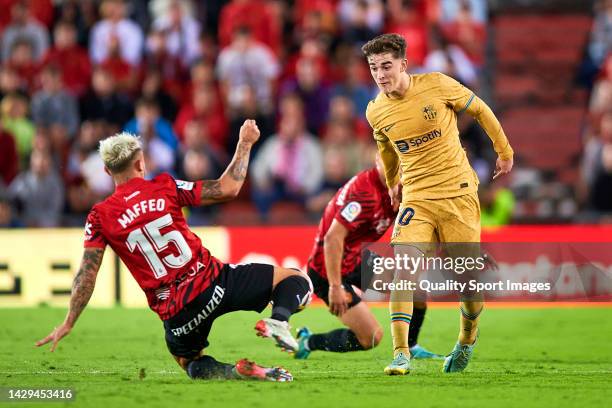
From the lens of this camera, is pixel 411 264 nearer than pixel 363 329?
Yes

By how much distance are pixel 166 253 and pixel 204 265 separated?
1.06ft

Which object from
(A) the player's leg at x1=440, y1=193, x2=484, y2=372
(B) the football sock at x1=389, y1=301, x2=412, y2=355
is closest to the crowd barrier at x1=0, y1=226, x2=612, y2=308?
(A) the player's leg at x1=440, y1=193, x2=484, y2=372

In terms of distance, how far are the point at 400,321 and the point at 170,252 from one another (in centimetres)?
177

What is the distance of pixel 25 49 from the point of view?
18656 millimetres

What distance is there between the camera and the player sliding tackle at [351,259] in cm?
955

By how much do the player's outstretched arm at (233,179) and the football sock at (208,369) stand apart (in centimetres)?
122

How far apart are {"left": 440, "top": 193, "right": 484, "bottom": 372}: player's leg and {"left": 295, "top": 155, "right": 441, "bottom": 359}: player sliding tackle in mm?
829

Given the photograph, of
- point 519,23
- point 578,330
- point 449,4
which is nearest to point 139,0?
point 449,4

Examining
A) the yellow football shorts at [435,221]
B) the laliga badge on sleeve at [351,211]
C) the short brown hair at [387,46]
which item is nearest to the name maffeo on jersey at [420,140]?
the yellow football shorts at [435,221]

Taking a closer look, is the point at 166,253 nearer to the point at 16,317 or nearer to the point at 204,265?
the point at 204,265

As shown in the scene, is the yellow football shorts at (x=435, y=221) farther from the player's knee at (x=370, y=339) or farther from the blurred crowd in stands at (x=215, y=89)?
the blurred crowd in stands at (x=215, y=89)

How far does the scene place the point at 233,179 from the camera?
823 cm

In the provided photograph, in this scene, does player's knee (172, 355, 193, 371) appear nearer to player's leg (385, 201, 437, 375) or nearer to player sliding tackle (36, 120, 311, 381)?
player sliding tackle (36, 120, 311, 381)

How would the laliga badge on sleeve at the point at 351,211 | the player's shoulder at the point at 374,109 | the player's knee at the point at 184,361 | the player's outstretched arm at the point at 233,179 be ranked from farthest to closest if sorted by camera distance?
the laliga badge on sleeve at the point at 351,211, the player's shoulder at the point at 374,109, the player's knee at the point at 184,361, the player's outstretched arm at the point at 233,179
